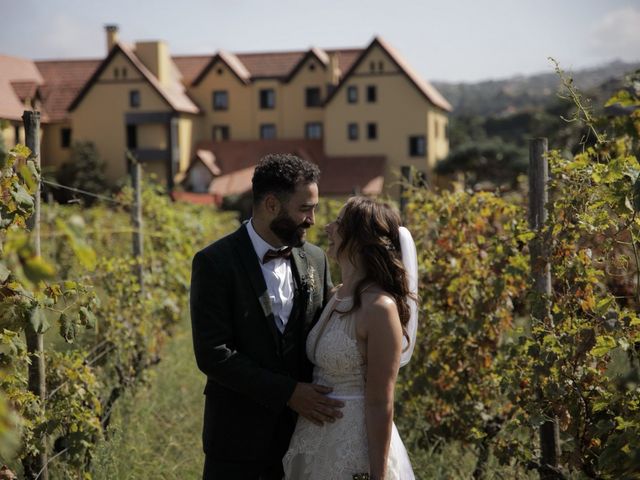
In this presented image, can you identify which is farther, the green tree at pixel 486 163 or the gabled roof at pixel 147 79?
the green tree at pixel 486 163

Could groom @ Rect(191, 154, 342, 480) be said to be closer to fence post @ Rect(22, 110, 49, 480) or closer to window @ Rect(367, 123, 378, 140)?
fence post @ Rect(22, 110, 49, 480)

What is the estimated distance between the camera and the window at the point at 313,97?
4041 centimetres

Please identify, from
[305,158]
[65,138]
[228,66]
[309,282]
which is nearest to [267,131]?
[228,66]

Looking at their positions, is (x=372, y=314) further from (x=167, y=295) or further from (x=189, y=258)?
(x=189, y=258)

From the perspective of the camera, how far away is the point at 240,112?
41031 millimetres

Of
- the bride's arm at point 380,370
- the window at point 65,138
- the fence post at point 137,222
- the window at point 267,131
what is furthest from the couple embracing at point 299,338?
the window at point 65,138

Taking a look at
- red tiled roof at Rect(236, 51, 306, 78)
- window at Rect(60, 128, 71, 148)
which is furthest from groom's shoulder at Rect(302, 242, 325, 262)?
window at Rect(60, 128, 71, 148)

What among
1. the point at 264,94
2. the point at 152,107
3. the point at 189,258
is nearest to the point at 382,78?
the point at 264,94

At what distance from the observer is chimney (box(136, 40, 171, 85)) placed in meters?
39.5

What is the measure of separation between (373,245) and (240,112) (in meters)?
38.5

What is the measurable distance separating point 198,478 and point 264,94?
121 feet

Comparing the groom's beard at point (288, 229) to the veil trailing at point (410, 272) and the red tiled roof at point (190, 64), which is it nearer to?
the veil trailing at point (410, 272)

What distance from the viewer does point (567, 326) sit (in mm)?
4059

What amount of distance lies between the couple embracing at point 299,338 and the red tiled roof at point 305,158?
103ft
